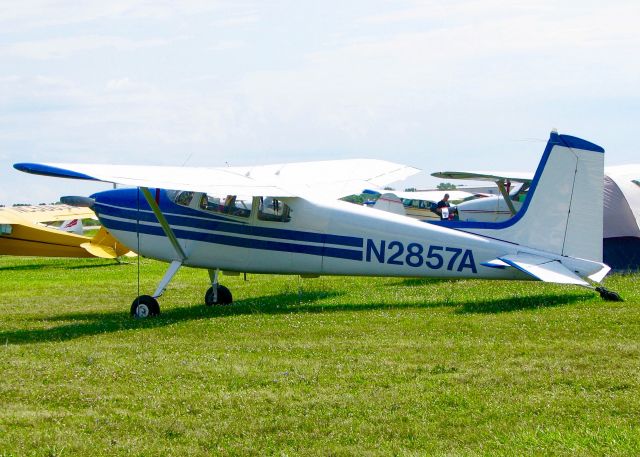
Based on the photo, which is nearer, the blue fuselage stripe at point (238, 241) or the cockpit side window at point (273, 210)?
the blue fuselage stripe at point (238, 241)

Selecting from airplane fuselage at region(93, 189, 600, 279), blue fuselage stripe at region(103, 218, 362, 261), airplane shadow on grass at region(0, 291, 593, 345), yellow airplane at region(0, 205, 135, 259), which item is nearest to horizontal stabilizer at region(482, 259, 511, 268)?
airplane fuselage at region(93, 189, 600, 279)

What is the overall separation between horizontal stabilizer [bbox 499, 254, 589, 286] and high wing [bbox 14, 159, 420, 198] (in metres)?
3.03

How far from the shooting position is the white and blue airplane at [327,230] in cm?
1109

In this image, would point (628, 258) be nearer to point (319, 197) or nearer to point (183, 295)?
point (319, 197)

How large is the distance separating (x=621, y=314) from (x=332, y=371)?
12.9 feet

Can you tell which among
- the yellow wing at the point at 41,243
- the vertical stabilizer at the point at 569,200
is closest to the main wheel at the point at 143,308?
the vertical stabilizer at the point at 569,200

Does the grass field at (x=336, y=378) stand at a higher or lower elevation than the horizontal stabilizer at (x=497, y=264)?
lower

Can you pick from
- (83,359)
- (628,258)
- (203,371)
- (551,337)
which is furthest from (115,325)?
(628,258)

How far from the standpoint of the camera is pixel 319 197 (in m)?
12.5

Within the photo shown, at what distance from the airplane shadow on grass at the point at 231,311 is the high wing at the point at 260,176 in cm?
159

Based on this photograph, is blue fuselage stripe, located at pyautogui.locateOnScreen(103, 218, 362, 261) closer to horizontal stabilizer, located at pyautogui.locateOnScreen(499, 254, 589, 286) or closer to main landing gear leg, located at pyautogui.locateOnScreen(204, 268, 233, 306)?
main landing gear leg, located at pyautogui.locateOnScreen(204, 268, 233, 306)

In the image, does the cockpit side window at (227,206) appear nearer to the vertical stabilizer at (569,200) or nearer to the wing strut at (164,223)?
the wing strut at (164,223)

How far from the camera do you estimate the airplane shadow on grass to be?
10508 millimetres

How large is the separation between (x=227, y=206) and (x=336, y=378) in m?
5.74
